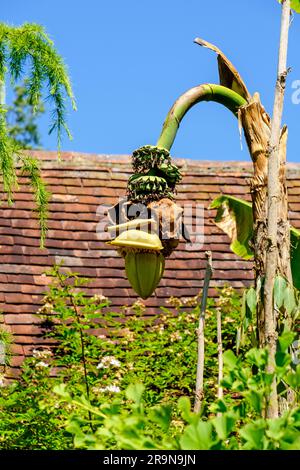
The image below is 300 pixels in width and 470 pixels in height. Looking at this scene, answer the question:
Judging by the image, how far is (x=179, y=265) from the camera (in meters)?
7.55

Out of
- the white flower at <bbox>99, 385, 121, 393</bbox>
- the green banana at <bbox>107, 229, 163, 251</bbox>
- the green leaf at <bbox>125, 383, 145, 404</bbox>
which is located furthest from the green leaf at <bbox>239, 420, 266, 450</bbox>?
the white flower at <bbox>99, 385, 121, 393</bbox>

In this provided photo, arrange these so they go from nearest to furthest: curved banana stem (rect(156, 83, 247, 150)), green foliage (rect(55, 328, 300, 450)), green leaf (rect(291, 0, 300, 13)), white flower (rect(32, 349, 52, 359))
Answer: green foliage (rect(55, 328, 300, 450)) < green leaf (rect(291, 0, 300, 13)) < curved banana stem (rect(156, 83, 247, 150)) < white flower (rect(32, 349, 52, 359))

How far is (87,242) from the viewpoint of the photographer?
24.9 feet

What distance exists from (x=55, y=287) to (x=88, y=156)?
2.08 metres

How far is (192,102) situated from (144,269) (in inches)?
32.4

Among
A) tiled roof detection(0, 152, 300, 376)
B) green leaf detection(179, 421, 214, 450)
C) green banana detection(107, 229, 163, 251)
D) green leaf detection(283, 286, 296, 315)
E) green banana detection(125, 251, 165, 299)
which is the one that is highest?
tiled roof detection(0, 152, 300, 376)

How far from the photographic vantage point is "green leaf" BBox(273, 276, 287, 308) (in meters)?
Result: 3.33

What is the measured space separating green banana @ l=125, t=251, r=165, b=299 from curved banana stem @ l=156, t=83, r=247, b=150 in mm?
464

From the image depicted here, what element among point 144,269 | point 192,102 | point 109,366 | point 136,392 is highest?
point 192,102

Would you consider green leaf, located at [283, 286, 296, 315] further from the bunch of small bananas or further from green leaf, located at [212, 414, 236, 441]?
green leaf, located at [212, 414, 236, 441]

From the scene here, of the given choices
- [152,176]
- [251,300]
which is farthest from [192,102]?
[251,300]

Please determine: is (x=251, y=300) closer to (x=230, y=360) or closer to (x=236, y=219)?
(x=230, y=360)

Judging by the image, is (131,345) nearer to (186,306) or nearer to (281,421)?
(186,306)

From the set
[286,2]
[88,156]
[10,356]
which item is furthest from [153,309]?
[286,2]
